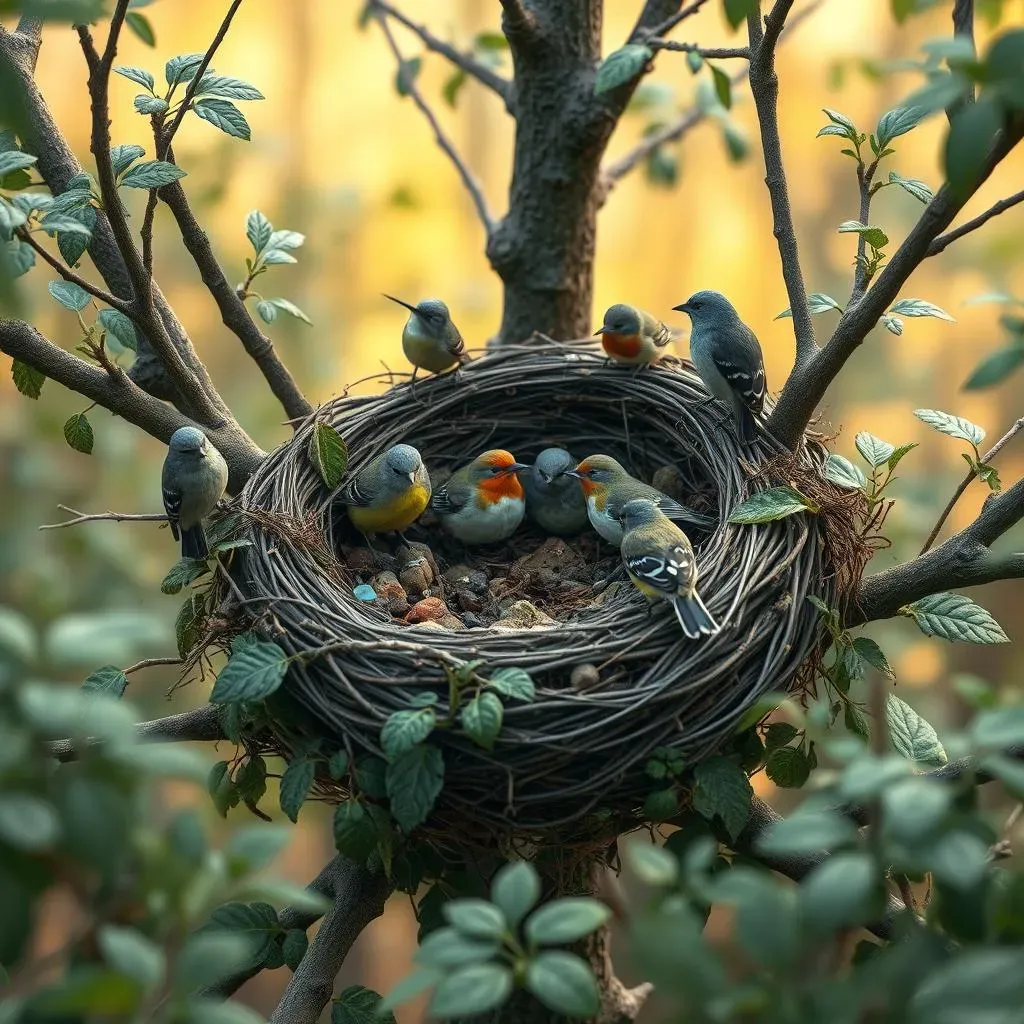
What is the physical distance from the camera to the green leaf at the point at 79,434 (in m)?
2.64

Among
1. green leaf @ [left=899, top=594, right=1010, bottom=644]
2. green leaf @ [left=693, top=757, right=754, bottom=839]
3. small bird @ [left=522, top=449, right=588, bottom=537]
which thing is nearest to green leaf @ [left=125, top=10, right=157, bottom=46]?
small bird @ [left=522, top=449, right=588, bottom=537]

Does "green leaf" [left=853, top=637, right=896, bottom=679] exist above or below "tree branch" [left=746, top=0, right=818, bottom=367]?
below

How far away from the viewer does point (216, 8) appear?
5.83m

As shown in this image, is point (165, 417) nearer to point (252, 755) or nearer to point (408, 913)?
point (252, 755)

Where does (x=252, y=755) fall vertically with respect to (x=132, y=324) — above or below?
below

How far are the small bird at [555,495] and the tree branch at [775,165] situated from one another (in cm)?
92

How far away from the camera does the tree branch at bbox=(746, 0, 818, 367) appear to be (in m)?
2.26

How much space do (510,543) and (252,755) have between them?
3.91 ft

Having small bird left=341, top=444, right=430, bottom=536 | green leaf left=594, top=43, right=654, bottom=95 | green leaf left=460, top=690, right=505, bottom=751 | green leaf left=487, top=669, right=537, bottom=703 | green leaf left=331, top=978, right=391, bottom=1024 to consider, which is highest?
green leaf left=594, top=43, right=654, bottom=95

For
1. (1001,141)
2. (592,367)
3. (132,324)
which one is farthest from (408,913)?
(1001,141)

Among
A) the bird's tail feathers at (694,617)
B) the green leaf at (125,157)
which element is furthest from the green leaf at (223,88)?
the bird's tail feathers at (694,617)

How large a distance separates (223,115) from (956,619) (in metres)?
1.86

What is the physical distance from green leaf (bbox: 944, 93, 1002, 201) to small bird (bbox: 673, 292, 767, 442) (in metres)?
1.63

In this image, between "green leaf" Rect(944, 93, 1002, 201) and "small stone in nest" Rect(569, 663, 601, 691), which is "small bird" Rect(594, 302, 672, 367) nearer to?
"small stone in nest" Rect(569, 663, 601, 691)
